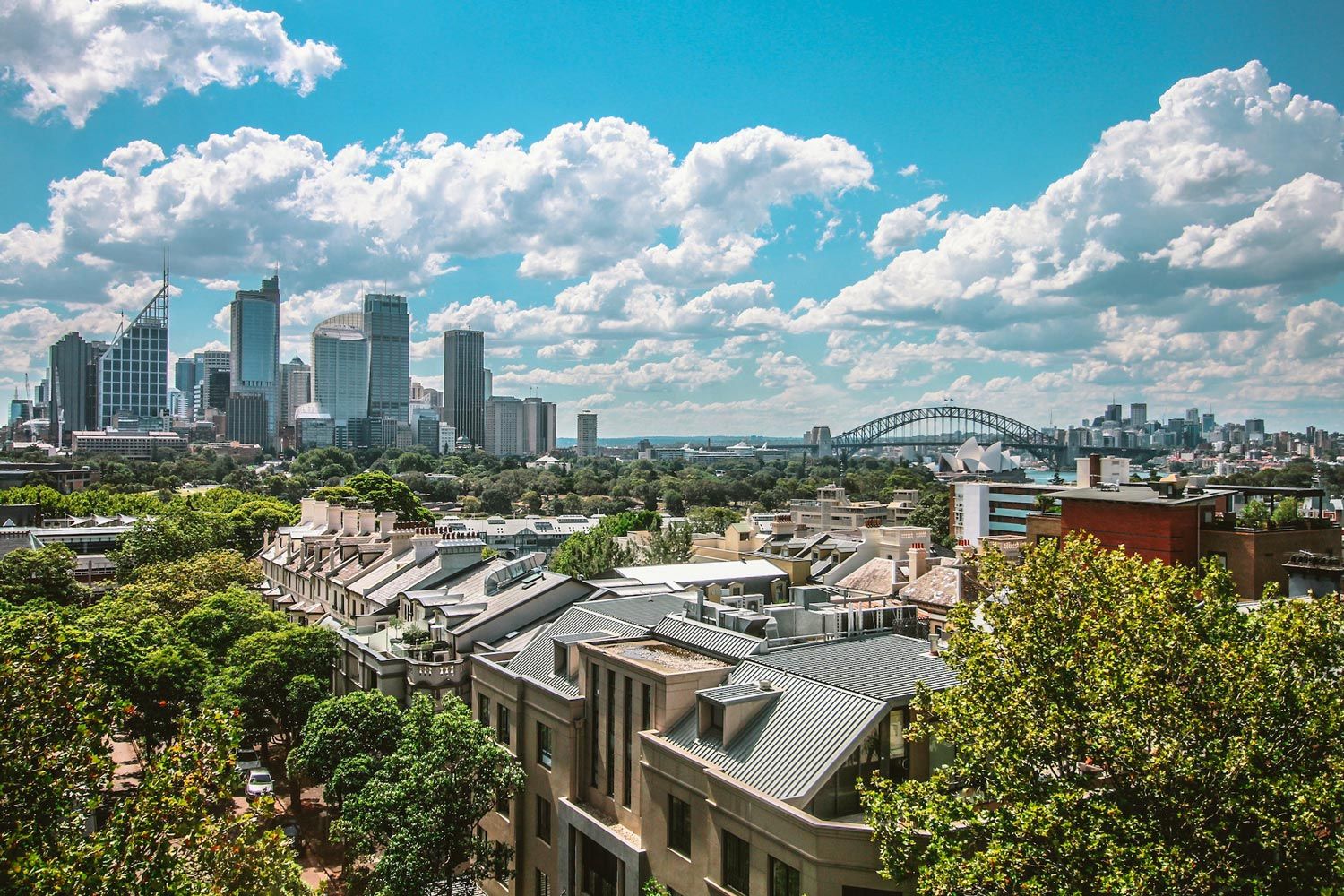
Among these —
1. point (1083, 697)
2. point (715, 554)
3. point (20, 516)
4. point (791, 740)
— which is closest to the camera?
point (1083, 697)

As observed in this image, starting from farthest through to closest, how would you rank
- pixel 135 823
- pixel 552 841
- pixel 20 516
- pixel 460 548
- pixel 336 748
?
pixel 20 516 < pixel 460 548 < pixel 336 748 < pixel 552 841 < pixel 135 823


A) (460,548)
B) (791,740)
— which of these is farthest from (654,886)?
(460,548)

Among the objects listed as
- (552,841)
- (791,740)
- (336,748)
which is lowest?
(552,841)

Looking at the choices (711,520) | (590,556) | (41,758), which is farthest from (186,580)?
(711,520)

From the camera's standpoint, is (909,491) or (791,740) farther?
(909,491)

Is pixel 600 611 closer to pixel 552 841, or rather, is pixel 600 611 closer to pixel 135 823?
pixel 552 841

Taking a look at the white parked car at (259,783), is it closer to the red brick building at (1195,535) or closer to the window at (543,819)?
the window at (543,819)

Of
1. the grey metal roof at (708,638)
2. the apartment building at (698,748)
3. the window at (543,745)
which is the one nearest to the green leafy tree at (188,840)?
the apartment building at (698,748)
